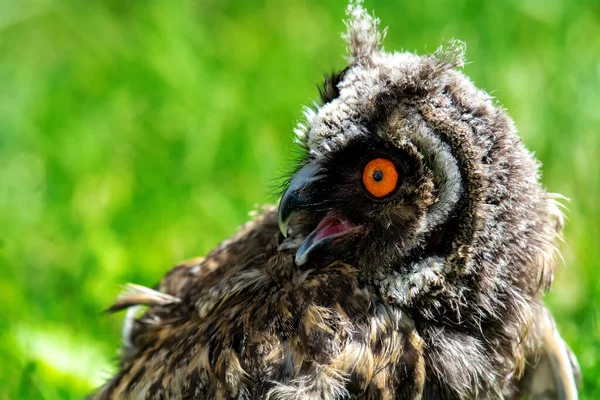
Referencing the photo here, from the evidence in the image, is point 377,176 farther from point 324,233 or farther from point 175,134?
point 175,134

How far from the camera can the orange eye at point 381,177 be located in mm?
3205

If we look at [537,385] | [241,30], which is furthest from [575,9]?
[537,385]

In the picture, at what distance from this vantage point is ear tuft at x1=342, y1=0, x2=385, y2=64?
140 inches

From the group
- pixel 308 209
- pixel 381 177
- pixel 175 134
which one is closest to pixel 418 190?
pixel 381 177

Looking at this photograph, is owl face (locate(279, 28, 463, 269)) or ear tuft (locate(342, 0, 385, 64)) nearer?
owl face (locate(279, 28, 463, 269))

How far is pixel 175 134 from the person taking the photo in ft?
22.8

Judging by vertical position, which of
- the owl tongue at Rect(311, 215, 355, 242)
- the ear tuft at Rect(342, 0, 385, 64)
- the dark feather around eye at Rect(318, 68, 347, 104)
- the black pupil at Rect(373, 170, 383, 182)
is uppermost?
the ear tuft at Rect(342, 0, 385, 64)

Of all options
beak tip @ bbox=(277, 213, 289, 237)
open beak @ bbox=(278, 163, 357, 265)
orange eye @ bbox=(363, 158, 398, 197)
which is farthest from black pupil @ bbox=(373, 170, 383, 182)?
beak tip @ bbox=(277, 213, 289, 237)

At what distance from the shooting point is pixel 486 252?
126 inches

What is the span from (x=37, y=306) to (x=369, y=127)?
2968 mm

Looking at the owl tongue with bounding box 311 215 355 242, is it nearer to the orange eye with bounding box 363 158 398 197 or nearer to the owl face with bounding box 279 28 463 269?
the owl face with bounding box 279 28 463 269

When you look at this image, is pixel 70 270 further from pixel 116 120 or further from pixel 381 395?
pixel 381 395

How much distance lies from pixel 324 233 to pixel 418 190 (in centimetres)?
40

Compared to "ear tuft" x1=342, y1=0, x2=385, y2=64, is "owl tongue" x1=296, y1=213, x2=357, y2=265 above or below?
below
